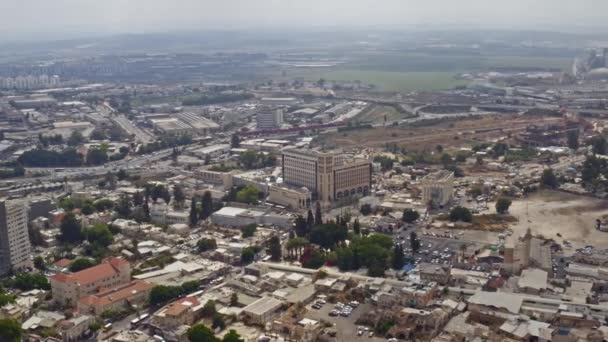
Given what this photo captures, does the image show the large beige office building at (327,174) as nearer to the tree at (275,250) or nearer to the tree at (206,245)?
the tree at (206,245)

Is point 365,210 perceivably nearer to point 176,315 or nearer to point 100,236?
point 100,236

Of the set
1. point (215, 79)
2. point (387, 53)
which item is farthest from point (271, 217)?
point (387, 53)

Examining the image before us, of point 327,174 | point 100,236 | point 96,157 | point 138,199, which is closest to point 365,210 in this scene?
point 327,174

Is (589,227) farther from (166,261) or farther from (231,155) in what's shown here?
(231,155)

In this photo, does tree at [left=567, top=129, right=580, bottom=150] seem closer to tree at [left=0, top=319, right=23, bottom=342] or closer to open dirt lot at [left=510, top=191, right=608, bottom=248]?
open dirt lot at [left=510, top=191, right=608, bottom=248]

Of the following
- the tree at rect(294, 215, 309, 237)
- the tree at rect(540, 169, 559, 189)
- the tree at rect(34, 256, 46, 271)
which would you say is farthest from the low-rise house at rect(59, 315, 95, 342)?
the tree at rect(540, 169, 559, 189)

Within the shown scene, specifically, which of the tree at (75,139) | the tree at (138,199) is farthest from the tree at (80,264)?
the tree at (75,139)
